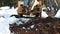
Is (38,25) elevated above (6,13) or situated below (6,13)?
below

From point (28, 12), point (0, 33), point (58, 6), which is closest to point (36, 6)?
point (28, 12)

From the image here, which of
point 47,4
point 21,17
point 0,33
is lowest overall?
point 0,33

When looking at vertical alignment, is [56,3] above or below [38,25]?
above

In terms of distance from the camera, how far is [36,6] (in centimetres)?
112

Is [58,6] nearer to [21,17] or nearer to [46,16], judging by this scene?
[46,16]

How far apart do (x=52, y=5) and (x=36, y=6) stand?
136mm

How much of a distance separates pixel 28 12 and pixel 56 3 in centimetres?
25

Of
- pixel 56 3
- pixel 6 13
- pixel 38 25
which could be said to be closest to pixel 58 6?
pixel 56 3

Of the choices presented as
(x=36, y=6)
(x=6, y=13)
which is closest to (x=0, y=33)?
(x=6, y=13)

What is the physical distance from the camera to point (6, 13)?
109cm

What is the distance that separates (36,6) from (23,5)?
112 millimetres

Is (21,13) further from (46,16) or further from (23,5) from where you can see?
(46,16)

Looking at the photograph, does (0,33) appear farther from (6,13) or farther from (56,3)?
(56,3)

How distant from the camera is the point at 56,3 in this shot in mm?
1106
